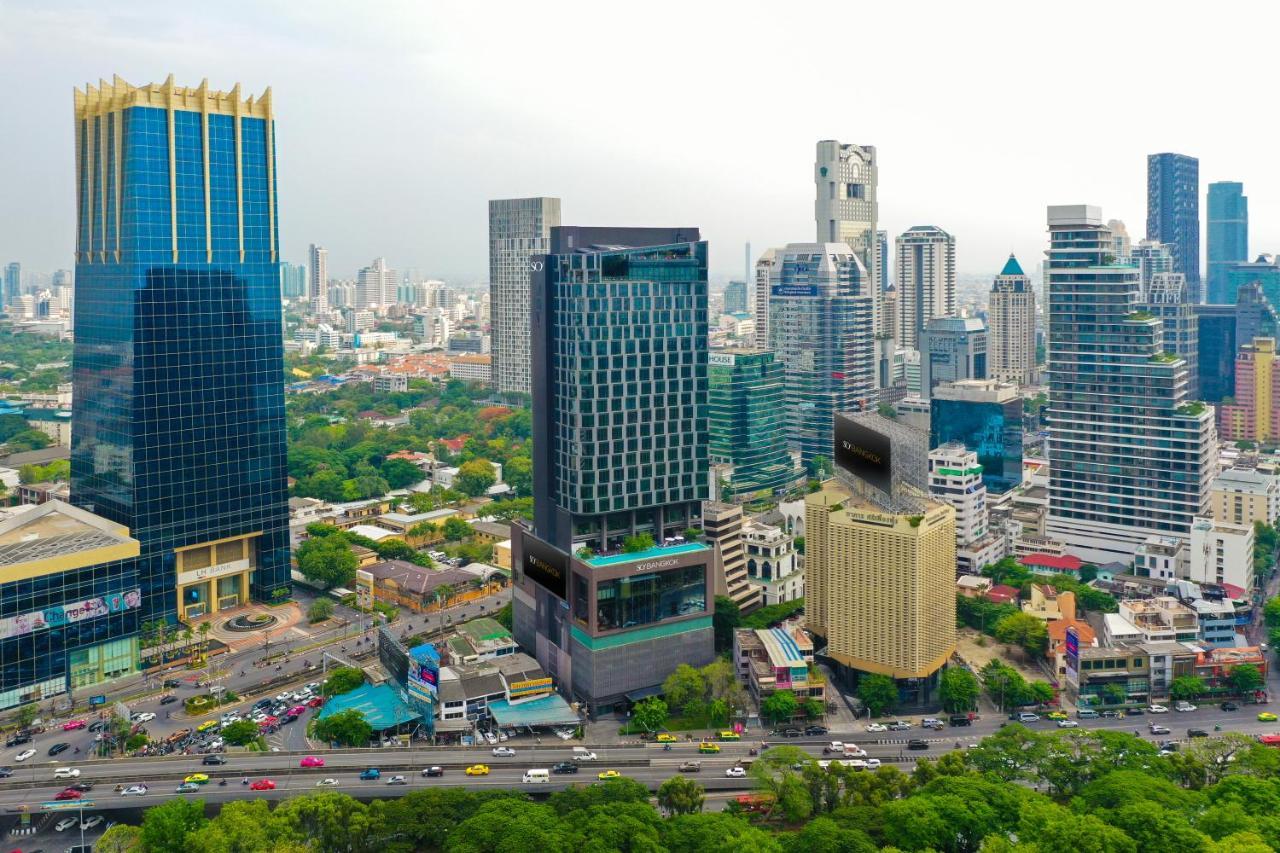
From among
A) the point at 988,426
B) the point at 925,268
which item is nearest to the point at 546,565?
the point at 988,426

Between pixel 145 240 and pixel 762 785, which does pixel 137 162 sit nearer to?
pixel 145 240

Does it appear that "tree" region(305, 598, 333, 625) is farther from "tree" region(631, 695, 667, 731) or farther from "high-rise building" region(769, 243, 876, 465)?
"high-rise building" region(769, 243, 876, 465)

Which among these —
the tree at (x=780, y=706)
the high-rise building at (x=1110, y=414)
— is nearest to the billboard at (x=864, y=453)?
the tree at (x=780, y=706)

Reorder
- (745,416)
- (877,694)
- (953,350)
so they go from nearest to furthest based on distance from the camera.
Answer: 1. (877,694)
2. (745,416)
3. (953,350)

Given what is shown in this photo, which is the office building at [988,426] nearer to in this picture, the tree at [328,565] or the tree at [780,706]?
the tree at [780,706]

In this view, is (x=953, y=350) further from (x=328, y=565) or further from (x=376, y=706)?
(x=376, y=706)

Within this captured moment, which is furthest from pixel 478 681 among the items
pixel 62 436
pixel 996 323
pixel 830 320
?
pixel 996 323

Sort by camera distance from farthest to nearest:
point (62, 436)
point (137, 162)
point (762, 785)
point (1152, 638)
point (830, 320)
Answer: point (62, 436)
point (830, 320)
point (137, 162)
point (1152, 638)
point (762, 785)
